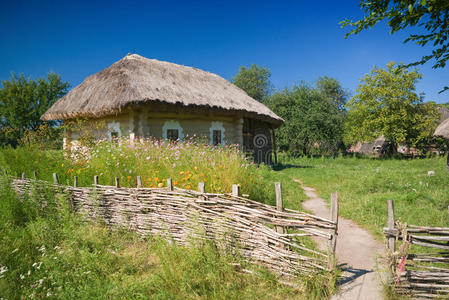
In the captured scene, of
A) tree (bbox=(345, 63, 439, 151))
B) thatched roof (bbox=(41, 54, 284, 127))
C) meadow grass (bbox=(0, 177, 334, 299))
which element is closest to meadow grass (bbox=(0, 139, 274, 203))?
meadow grass (bbox=(0, 177, 334, 299))

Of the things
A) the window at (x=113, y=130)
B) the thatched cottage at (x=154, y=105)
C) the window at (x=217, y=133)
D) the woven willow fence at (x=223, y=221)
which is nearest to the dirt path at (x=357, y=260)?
the woven willow fence at (x=223, y=221)

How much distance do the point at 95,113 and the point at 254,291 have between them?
8.07 metres

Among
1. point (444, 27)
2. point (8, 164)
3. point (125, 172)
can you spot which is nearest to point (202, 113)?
Answer: point (125, 172)

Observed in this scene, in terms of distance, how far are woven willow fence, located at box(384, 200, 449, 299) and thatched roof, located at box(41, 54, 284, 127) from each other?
275 inches

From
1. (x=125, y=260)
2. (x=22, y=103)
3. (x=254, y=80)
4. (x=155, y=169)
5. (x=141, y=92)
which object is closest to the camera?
(x=125, y=260)

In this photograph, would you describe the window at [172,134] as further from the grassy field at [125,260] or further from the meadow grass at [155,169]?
the grassy field at [125,260]

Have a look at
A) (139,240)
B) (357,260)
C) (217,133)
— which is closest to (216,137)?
(217,133)

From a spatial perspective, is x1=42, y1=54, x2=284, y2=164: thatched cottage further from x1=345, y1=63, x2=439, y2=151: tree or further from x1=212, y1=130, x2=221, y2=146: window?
x1=345, y1=63, x2=439, y2=151: tree

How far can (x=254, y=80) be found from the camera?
1284 inches

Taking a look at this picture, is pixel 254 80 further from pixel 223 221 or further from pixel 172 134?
pixel 223 221

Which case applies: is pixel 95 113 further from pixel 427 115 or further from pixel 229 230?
pixel 427 115

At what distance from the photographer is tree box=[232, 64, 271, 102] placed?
32.2m

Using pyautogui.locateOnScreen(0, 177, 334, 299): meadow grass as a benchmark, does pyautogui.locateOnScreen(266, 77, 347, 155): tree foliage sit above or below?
above

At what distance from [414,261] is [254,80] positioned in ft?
105
